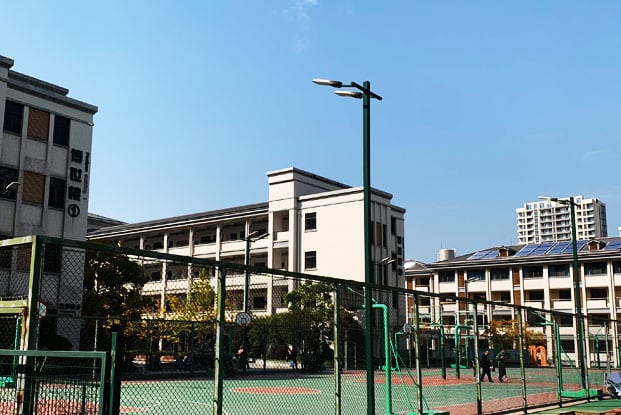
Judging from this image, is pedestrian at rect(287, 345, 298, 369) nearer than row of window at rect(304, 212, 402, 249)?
Yes

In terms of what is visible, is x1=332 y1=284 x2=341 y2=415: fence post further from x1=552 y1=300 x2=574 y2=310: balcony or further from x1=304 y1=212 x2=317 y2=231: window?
x1=552 y1=300 x2=574 y2=310: balcony

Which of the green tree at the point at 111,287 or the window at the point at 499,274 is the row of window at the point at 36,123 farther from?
the window at the point at 499,274

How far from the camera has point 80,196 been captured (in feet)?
121

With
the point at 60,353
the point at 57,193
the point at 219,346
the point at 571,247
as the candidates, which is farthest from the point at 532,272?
the point at 60,353

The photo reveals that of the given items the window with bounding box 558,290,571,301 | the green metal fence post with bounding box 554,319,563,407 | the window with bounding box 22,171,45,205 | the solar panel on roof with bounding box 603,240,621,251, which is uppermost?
the solar panel on roof with bounding box 603,240,621,251

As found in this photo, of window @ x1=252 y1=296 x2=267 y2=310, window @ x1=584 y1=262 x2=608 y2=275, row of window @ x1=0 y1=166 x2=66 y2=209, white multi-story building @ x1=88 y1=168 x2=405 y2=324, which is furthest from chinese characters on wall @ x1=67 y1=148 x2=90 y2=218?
window @ x1=584 y1=262 x2=608 y2=275

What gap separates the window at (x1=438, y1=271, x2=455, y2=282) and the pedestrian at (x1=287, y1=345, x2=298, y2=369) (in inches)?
2819

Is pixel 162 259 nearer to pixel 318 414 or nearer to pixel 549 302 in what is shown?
pixel 318 414

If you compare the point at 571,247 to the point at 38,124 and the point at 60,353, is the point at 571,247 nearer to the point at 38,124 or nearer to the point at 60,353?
the point at 38,124

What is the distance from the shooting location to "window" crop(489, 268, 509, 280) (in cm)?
7619

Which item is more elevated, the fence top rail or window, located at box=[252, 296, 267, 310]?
window, located at box=[252, 296, 267, 310]

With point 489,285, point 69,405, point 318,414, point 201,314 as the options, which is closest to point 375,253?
point 489,285

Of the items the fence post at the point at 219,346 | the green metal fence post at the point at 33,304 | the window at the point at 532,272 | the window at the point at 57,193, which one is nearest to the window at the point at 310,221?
the window at the point at 57,193

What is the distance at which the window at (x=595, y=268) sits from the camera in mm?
68812
